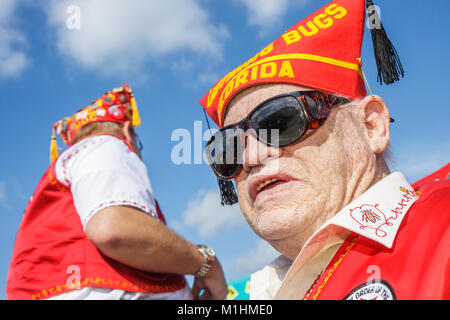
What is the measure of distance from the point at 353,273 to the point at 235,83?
3.33ft

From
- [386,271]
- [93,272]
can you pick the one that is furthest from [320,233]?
[93,272]

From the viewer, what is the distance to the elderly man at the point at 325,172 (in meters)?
1.16

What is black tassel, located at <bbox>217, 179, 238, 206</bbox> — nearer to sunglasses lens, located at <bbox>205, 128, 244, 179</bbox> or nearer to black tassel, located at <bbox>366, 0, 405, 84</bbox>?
sunglasses lens, located at <bbox>205, 128, 244, 179</bbox>

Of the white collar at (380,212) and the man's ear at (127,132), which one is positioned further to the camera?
the man's ear at (127,132)

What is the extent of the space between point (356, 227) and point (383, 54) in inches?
41.3

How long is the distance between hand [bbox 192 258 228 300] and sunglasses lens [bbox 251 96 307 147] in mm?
1261

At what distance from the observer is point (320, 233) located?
4.59ft

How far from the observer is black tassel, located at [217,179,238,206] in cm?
220

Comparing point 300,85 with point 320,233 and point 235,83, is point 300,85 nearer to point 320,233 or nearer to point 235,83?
point 235,83

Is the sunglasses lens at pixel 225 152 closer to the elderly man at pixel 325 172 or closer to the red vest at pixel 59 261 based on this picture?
the elderly man at pixel 325 172

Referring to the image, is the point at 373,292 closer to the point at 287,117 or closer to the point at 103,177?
the point at 287,117

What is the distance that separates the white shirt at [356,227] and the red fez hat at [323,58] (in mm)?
523

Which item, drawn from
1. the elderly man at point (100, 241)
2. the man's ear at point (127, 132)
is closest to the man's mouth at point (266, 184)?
the elderly man at point (100, 241)

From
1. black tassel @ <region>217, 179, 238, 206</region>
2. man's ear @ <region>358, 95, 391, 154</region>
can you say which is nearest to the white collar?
man's ear @ <region>358, 95, 391, 154</region>
